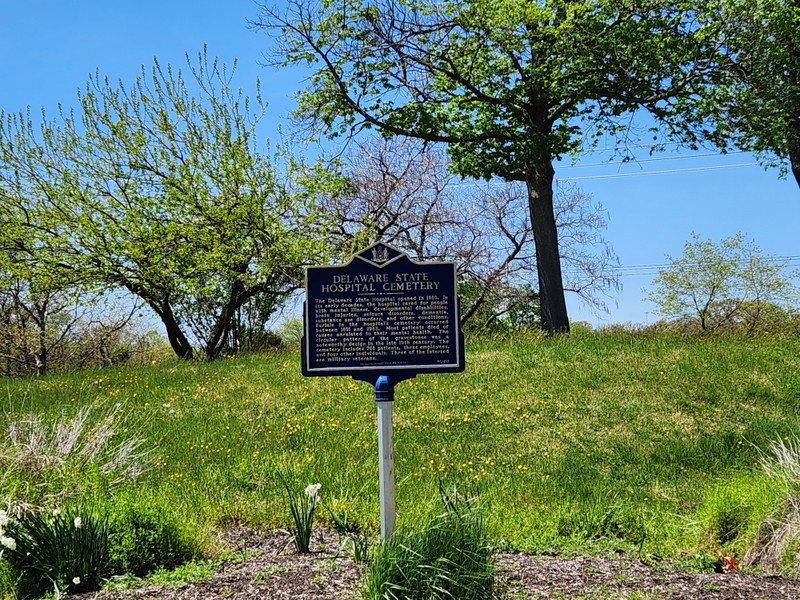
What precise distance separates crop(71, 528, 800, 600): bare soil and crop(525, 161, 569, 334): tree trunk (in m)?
12.7

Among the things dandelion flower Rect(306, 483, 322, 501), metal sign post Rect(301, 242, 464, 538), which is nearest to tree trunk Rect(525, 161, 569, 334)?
metal sign post Rect(301, 242, 464, 538)

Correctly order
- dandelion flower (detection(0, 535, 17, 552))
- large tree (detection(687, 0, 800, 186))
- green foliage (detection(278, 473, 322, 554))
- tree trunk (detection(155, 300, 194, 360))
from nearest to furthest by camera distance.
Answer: dandelion flower (detection(0, 535, 17, 552)) → green foliage (detection(278, 473, 322, 554)) → large tree (detection(687, 0, 800, 186)) → tree trunk (detection(155, 300, 194, 360))

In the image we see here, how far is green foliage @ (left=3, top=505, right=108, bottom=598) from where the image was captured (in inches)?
215

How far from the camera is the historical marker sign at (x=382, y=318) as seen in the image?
5922 mm

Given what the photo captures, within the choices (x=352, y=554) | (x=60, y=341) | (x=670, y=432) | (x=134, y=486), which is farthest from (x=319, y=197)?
(x=352, y=554)

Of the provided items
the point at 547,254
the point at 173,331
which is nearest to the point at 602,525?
the point at 547,254

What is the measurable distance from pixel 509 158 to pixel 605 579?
1419cm

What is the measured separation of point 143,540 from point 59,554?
59cm

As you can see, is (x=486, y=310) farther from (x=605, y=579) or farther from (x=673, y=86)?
(x=605, y=579)

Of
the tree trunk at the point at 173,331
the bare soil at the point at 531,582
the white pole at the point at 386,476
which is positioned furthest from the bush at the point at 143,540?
the tree trunk at the point at 173,331

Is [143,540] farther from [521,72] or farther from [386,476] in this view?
[521,72]

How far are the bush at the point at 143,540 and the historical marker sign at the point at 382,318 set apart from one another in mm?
1634

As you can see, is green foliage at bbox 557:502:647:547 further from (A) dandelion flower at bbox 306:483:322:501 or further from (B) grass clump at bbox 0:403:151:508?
(B) grass clump at bbox 0:403:151:508

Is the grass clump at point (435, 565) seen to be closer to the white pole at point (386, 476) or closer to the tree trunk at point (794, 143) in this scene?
the white pole at point (386, 476)
